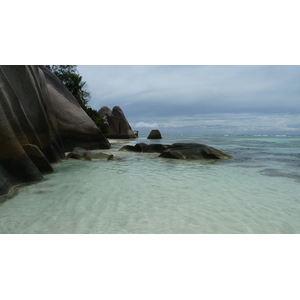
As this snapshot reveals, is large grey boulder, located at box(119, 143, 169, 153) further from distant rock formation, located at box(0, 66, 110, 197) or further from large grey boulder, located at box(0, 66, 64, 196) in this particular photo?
large grey boulder, located at box(0, 66, 64, 196)

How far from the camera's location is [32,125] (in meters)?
6.46

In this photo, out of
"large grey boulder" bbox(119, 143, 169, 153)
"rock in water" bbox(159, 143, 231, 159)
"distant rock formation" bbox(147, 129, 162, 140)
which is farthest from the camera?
"distant rock formation" bbox(147, 129, 162, 140)

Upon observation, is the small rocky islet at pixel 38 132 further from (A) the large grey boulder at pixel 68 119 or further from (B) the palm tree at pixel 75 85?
(B) the palm tree at pixel 75 85

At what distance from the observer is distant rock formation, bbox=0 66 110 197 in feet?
14.4

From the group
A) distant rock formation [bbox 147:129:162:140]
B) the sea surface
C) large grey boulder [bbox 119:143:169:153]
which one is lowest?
distant rock formation [bbox 147:129:162:140]

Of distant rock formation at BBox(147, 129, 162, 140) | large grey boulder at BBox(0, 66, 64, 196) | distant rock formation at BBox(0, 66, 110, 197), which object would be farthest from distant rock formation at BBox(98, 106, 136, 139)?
large grey boulder at BBox(0, 66, 64, 196)

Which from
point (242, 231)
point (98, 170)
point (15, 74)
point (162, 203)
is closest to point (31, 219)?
point (162, 203)

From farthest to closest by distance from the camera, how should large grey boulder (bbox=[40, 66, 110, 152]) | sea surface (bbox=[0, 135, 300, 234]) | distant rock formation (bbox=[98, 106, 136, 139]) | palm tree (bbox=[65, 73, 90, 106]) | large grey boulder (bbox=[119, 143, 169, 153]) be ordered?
distant rock formation (bbox=[98, 106, 136, 139]) → palm tree (bbox=[65, 73, 90, 106]) → large grey boulder (bbox=[119, 143, 169, 153]) → large grey boulder (bbox=[40, 66, 110, 152]) → sea surface (bbox=[0, 135, 300, 234])

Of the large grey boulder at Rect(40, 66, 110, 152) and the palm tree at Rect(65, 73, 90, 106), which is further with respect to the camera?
the palm tree at Rect(65, 73, 90, 106)

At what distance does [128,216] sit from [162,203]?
707mm

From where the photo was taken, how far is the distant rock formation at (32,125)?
438 centimetres

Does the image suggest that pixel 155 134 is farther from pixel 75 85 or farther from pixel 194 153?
pixel 194 153

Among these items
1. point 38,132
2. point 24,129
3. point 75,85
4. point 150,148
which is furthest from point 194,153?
point 75,85

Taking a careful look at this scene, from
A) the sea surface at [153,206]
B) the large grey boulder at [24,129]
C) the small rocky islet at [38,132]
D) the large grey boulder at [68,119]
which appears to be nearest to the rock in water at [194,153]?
the small rocky islet at [38,132]
